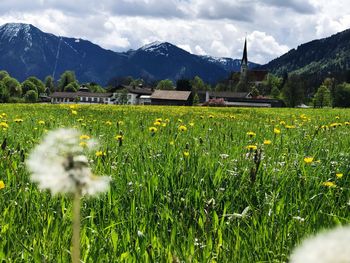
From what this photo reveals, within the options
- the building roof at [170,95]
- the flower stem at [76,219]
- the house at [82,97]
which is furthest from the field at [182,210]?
the house at [82,97]

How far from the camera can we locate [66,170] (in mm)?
688

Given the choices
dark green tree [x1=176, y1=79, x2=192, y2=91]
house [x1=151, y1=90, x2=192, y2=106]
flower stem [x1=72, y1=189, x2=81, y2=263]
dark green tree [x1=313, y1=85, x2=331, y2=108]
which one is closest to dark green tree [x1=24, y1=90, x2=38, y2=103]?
house [x1=151, y1=90, x2=192, y2=106]

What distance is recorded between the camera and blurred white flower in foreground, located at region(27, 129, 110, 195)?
68 cm

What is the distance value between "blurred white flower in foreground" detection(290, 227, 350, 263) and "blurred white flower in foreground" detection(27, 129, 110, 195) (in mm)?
325

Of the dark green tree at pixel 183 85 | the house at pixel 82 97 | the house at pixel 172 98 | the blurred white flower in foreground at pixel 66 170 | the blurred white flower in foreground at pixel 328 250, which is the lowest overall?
the house at pixel 82 97

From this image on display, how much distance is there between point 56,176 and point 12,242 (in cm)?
175

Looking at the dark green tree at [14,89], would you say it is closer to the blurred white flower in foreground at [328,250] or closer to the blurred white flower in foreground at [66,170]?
the blurred white flower in foreground at [66,170]

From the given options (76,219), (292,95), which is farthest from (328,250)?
(292,95)

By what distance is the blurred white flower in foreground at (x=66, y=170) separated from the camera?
0.68 meters

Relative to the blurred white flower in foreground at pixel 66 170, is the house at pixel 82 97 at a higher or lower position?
lower

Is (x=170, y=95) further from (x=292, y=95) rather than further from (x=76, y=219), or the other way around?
(x=76, y=219)

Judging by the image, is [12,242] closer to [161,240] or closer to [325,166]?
[161,240]

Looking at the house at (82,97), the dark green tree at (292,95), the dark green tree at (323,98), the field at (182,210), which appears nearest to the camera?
the field at (182,210)

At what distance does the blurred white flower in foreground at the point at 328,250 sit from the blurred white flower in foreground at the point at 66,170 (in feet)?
1.07
